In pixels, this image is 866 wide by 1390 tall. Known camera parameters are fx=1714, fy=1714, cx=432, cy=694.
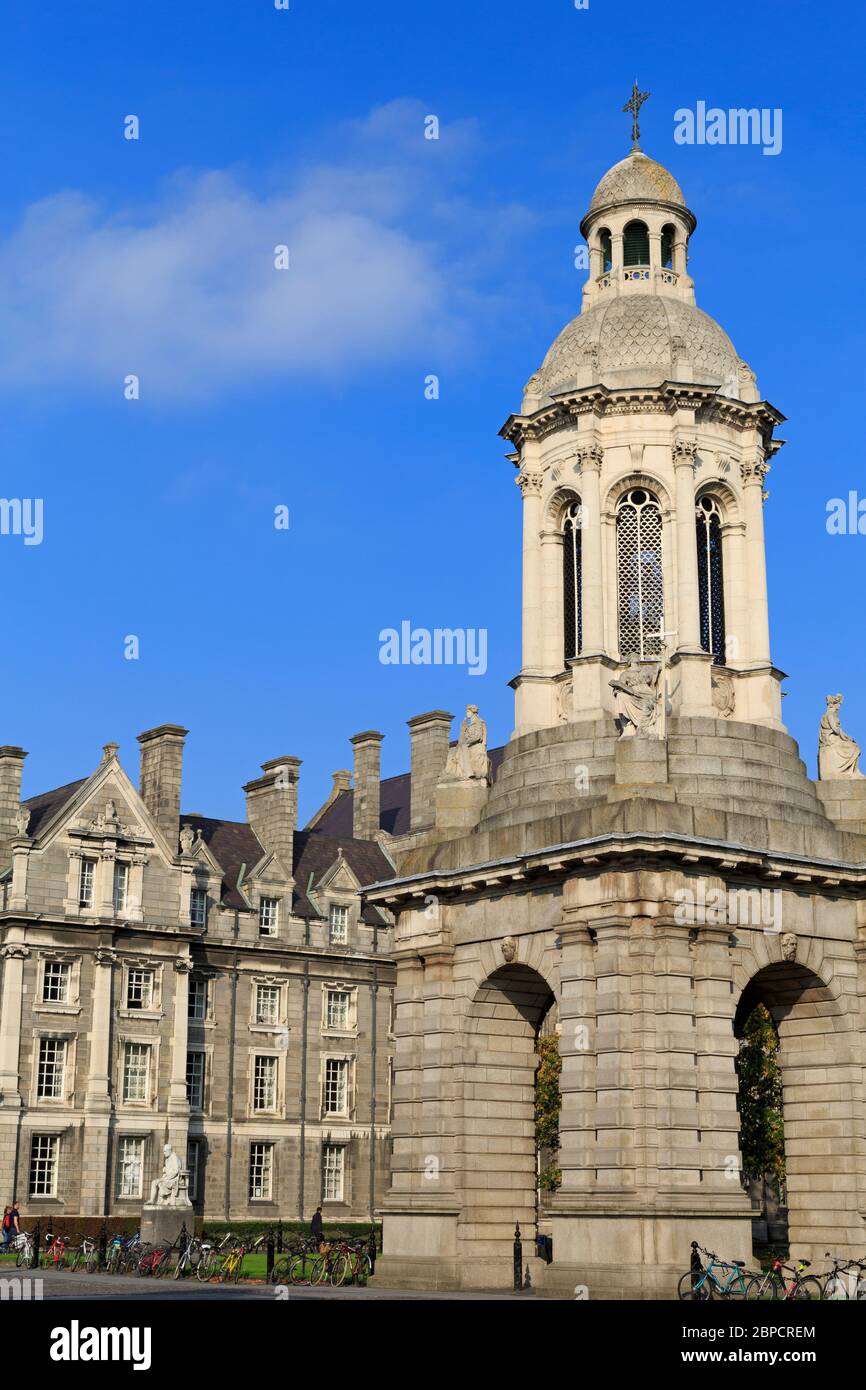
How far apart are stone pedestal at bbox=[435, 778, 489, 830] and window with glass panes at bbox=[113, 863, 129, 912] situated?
3640 centimetres

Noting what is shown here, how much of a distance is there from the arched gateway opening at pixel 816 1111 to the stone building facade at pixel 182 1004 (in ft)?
128

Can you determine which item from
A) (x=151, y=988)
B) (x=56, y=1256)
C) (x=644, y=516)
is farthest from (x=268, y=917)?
(x=644, y=516)

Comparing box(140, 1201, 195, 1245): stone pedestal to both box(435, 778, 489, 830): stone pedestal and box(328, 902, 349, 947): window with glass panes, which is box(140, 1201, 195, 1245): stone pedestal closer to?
box(435, 778, 489, 830): stone pedestal

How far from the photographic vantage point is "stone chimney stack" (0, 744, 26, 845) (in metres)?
73.4

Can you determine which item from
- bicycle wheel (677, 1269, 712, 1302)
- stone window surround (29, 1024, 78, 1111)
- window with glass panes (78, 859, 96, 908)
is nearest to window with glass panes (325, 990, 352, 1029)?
window with glass panes (78, 859, 96, 908)

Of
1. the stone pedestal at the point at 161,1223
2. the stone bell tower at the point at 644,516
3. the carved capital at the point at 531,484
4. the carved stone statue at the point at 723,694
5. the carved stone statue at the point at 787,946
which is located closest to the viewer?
the carved stone statue at the point at 787,946

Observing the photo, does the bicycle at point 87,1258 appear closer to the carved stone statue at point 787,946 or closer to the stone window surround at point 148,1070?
the stone window surround at point 148,1070

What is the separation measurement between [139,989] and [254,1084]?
762cm

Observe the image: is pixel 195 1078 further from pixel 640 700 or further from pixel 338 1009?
pixel 640 700

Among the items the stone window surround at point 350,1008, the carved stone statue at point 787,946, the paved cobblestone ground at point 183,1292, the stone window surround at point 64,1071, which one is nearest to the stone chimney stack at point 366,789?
the stone window surround at point 350,1008

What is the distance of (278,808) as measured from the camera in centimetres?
8150

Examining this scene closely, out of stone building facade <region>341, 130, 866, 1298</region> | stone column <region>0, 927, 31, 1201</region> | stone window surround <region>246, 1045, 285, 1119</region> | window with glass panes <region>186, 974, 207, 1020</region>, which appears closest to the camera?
stone building facade <region>341, 130, 866, 1298</region>

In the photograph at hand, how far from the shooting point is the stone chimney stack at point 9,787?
73.4 m
